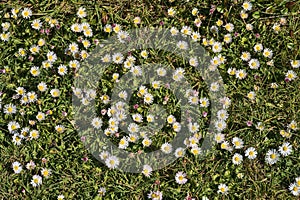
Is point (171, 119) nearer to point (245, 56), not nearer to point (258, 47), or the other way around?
point (245, 56)

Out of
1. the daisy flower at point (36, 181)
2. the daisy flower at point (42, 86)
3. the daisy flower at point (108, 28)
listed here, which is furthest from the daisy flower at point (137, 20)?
the daisy flower at point (36, 181)

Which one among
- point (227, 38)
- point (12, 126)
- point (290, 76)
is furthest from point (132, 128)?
point (290, 76)

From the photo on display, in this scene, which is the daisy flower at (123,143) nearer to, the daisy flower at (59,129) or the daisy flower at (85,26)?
the daisy flower at (59,129)

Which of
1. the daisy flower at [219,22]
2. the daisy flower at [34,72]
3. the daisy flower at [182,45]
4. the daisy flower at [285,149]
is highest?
the daisy flower at [219,22]

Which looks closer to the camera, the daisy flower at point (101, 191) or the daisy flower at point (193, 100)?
the daisy flower at point (101, 191)

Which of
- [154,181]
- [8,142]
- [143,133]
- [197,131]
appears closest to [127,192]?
[154,181]

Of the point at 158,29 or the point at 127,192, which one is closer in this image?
the point at 127,192

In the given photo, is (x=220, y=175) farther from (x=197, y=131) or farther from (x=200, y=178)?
(x=197, y=131)

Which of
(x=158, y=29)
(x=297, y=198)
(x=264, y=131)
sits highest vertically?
(x=158, y=29)
